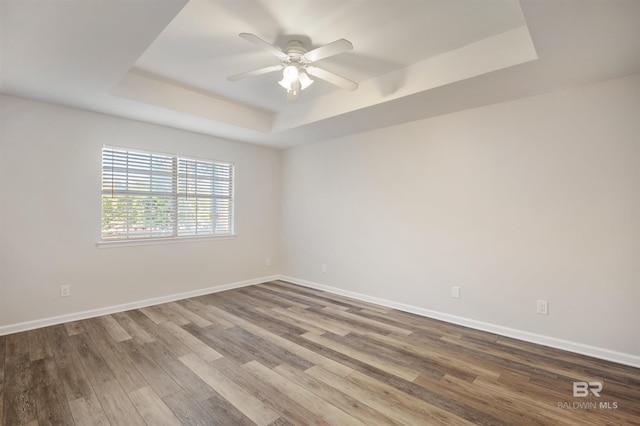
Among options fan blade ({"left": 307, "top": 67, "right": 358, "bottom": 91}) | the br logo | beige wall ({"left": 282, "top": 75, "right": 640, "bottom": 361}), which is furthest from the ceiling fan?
the br logo

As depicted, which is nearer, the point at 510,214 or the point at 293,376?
the point at 293,376

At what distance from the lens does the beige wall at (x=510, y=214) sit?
2.50m

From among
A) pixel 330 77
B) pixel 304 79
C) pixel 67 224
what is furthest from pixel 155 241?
pixel 330 77

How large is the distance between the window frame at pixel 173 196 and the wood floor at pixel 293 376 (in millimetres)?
1035

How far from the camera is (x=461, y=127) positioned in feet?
10.8

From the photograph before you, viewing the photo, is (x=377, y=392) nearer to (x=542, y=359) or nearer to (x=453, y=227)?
(x=542, y=359)

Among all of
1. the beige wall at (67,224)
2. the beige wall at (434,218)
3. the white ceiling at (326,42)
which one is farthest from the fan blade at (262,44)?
the beige wall at (67,224)

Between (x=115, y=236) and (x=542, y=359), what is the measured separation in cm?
462

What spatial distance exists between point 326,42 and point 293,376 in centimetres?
268

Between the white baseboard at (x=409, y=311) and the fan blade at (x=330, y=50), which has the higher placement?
the fan blade at (x=330, y=50)

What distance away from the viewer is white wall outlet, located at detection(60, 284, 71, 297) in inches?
129

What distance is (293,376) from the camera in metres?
2.23

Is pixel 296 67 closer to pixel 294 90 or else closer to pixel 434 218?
pixel 294 90

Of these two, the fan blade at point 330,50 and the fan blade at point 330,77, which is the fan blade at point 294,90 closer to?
the fan blade at point 330,77
